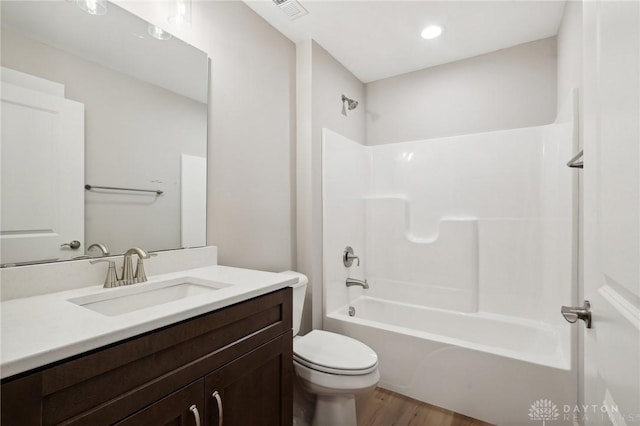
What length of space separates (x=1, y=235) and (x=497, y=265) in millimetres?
2769

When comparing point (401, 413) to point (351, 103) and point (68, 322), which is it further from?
point (351, 103)

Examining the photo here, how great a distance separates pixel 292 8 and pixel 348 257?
71.6 inches

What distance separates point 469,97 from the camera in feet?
8.40

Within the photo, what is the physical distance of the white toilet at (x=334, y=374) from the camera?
59.1 inches

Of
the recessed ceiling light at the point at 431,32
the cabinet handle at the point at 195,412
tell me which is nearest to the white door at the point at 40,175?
the cabinet handle at the point at 195,412

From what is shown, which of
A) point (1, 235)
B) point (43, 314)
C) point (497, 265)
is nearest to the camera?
point (43, 314)

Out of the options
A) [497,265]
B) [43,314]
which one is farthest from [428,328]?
[43,314]

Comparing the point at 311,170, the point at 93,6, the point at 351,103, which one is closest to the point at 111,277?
the point at 93,6

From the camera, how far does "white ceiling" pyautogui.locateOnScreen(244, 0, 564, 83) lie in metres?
1.89

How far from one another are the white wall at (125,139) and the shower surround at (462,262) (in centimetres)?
112

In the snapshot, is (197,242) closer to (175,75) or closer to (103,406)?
(175,75)

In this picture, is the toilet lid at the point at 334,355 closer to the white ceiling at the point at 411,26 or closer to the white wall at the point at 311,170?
the white wall at the point at 311,170

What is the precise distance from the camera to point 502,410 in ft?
5.62

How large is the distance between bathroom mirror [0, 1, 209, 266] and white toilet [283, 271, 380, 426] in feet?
2.61
